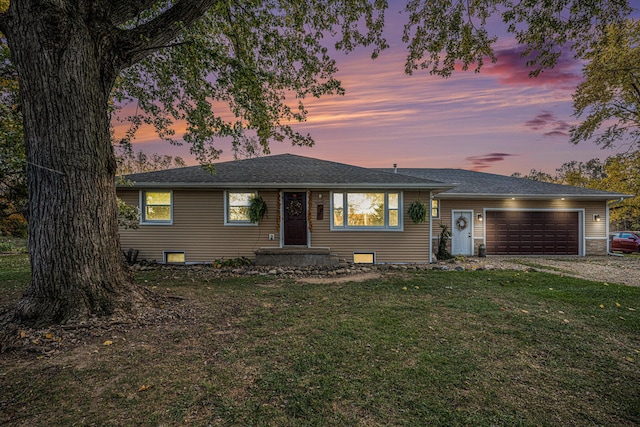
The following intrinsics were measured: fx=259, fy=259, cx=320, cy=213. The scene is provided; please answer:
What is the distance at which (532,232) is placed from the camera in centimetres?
1179

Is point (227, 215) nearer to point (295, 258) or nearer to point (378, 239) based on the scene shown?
point (295, 258)

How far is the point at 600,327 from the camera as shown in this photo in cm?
390

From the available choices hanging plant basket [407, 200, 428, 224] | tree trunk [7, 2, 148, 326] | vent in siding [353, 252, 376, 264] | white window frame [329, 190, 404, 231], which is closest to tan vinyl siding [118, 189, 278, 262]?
white window frame [329, 190, 404, 231]

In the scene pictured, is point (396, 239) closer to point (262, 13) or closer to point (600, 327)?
point (600, 327)

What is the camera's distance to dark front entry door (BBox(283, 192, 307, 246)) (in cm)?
922

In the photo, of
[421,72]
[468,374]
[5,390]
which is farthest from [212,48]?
→ [468,374]

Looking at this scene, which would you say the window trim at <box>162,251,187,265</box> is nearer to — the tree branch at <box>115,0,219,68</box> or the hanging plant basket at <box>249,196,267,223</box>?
the hanging plant basket at <box>249,196,267,223</box>

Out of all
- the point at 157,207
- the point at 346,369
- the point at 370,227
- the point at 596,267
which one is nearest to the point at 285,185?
the point at 370,227

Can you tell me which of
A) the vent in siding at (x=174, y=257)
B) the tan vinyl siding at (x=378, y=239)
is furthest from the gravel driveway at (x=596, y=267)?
the vent in siding at (x=174, y=257)

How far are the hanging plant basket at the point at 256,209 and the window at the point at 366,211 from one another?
8.04ft

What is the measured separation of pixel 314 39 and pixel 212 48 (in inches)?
91.1

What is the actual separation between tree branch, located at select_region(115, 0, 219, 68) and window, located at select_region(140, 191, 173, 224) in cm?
583

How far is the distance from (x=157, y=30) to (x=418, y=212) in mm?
8040

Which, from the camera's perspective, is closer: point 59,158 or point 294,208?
point 59,158
